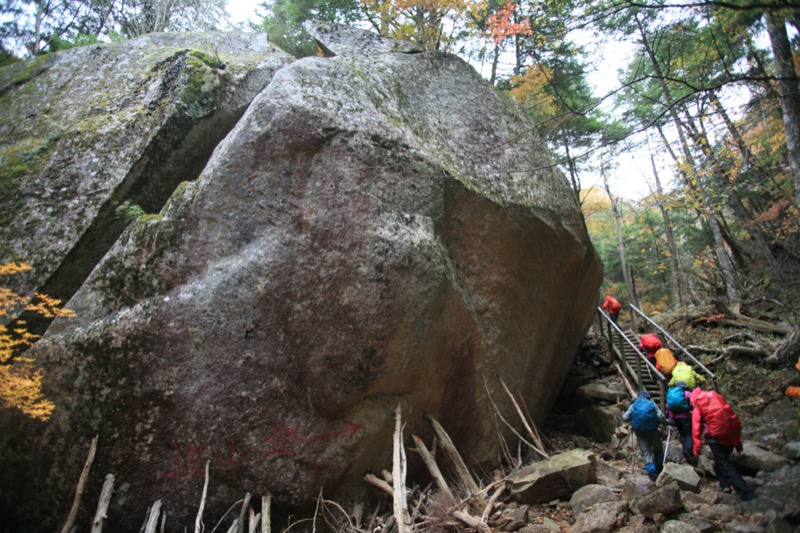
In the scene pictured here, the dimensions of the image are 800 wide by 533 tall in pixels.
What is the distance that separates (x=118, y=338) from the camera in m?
5.14

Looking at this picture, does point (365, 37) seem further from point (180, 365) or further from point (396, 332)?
point (180, 365)

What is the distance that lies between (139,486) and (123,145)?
17.6ft

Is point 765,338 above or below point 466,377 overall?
below

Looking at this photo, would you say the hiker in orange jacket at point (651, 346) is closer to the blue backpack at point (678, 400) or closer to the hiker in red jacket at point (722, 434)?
the blue backpack at point (678, 400)

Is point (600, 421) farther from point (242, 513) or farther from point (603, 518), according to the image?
point (242, 513)

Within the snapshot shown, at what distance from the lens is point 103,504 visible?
471 cm

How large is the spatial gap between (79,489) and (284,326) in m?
2.72

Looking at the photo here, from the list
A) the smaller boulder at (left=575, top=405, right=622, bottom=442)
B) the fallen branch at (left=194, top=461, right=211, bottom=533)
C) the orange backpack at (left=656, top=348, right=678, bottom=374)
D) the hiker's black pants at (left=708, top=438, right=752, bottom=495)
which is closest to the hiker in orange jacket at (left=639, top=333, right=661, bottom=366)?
the orange backpack at (left=656, top=348, right=678, bottom=374)

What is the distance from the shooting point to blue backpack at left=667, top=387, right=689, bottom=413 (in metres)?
6.27

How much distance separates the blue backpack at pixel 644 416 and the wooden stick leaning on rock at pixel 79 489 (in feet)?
22.5

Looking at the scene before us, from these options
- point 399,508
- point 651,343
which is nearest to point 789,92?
point 651,343

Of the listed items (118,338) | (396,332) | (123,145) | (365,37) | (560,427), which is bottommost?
(560,427)

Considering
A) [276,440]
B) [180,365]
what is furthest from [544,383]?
[180,365]

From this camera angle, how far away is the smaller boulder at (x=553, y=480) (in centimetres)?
548
